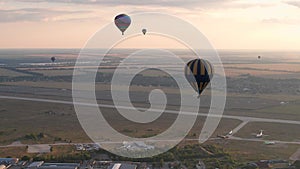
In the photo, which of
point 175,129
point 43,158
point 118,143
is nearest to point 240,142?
point 175,129

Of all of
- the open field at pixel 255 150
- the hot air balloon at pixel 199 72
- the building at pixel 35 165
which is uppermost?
the hot air balloon at pixel 199 72

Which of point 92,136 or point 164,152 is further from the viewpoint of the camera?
point 92,136

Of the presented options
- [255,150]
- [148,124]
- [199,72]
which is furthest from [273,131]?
[199,72]

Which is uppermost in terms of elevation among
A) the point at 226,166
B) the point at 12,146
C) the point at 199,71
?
the point at 199,71

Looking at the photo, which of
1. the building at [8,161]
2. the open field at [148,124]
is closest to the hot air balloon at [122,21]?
the open field at [148,124]

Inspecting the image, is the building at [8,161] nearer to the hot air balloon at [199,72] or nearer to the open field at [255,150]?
the hot air balloon at [199,72]

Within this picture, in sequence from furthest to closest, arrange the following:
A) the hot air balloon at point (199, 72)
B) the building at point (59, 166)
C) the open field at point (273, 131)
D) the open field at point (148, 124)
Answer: the open field at point (273, 131) < the open field at point (148, 124) < the hot air balloon at point (199, 72) < the building at point (59, 166)

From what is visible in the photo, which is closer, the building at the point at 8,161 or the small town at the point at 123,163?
the small town at the point at 123,163

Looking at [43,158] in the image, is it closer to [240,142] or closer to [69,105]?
[240,142]
